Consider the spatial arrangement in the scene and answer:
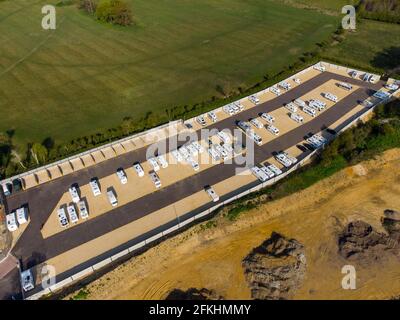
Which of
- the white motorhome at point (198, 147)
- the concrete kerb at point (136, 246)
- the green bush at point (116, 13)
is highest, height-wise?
the green bush at point (116, 13)

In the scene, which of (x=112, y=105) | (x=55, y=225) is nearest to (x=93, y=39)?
(x=112, y=105)

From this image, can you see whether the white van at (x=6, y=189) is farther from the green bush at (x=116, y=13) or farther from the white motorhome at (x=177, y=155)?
the green bush at (x=116, y=13)

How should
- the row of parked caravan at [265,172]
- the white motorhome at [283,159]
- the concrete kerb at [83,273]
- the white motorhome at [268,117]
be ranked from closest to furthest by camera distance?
the concrete kerb at [83,273] < the row of parked caravan at [265,172] < the white motorhome at [283,159] < the white motorhome at [268,117]

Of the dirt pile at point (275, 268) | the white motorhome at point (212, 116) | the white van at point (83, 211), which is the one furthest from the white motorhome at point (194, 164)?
the white van at point (83, 211)

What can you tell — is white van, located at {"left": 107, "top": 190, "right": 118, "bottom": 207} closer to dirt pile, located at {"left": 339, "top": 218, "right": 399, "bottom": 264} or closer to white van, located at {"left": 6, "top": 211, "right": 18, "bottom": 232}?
white van, located at {"left": 6, "top": 211, "right": 18, "bottom": 232}

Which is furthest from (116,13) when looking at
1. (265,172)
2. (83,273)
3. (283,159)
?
(83,273)
